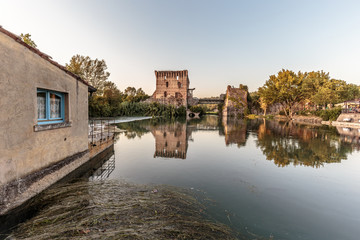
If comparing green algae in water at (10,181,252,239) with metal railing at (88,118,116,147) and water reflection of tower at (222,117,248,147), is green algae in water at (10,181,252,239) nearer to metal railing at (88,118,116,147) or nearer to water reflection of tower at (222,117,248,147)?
metal railing at (88,118,116,147)

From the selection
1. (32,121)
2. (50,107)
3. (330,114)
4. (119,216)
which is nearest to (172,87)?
(330,114)

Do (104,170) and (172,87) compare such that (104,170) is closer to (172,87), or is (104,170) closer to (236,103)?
(172,87)

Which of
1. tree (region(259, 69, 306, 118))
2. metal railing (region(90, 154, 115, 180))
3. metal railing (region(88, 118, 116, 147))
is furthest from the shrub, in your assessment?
metal railing (region(90, 154, 115, 180))

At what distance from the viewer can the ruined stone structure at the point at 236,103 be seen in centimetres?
6153

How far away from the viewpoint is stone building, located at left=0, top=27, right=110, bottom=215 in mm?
3975

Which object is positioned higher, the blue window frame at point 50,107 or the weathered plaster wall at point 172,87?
the weathered plaster wall at point 172,87

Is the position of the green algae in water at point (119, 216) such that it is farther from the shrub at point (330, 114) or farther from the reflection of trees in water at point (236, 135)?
the shrub at point (330, 114)

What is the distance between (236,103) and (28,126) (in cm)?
6275

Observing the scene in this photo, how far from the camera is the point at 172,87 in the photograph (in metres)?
61.2

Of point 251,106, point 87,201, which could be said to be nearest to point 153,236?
point 87,201

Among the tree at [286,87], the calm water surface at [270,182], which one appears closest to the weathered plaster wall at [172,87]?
the tree at [286,87]

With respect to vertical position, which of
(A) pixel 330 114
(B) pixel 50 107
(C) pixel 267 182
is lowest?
(C) pixel 267 182

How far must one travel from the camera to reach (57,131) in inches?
233

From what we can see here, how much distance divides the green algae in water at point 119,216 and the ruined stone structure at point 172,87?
5622cm
